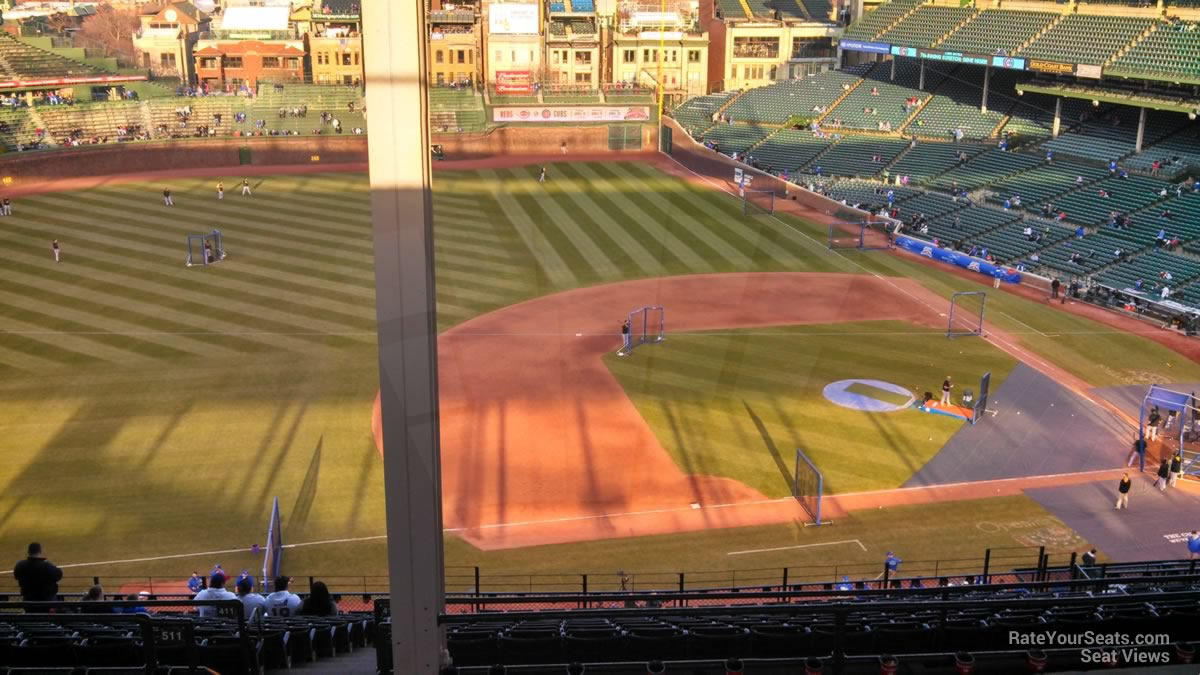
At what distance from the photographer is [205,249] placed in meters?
44.6

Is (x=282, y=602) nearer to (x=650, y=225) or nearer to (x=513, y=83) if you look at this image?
(x=650, y=225)

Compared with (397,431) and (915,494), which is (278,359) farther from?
(397,431)

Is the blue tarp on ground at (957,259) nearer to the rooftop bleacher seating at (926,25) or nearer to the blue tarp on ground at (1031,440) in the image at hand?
the blue tarp on ground at (1031,440)

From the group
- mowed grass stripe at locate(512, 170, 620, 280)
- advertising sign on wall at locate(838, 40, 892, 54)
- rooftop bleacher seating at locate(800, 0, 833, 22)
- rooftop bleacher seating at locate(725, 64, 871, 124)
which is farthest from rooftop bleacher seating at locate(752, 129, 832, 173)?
rooftop bleacher seating at locate(800, 0, 833, 22)

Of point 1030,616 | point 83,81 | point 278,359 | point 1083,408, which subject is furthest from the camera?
point 83,81

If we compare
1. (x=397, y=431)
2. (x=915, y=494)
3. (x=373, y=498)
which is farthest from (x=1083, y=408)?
(x=397, y=431)

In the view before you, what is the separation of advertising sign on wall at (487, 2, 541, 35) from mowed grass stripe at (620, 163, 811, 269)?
22094mm

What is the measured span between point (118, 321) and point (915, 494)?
89.0 ft

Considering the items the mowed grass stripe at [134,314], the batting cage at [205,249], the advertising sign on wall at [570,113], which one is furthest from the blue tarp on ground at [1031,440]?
the advertising sign on wall at [570,113]

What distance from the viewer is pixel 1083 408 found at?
97.2ft

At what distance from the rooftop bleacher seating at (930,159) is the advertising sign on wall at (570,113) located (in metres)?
21.1

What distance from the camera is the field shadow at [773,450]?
24.9 meters

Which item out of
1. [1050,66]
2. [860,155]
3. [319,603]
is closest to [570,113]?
[860,155]

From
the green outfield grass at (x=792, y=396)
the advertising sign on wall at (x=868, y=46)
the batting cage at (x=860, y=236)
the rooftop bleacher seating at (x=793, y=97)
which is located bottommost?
the green outfield grass at (x=792, y=396)
